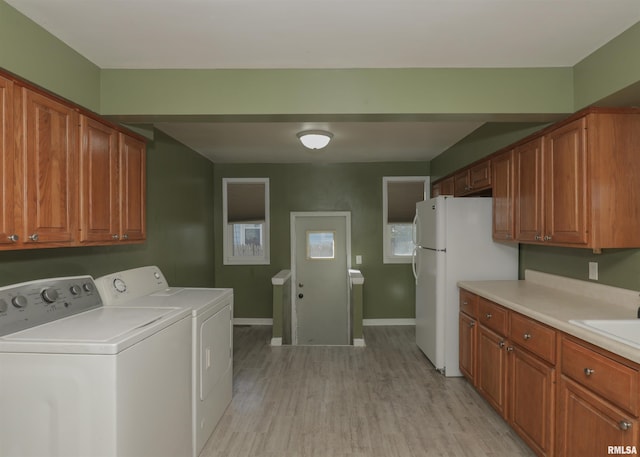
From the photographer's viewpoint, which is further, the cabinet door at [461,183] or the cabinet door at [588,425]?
the cabinet door at [461,183]

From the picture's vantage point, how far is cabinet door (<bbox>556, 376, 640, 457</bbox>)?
1.57 m

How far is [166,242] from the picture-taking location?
149 inches

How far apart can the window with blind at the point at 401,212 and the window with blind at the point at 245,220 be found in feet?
6.19

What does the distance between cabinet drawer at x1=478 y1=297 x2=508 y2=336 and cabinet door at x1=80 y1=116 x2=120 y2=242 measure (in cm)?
277

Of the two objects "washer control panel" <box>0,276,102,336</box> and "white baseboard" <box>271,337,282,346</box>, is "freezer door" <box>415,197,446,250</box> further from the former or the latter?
"washer control panel" <box>0,276,102,336</box>

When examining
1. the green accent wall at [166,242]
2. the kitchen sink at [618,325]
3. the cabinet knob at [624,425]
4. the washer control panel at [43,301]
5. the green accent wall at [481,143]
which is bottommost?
the cabinet knob at [624,425]

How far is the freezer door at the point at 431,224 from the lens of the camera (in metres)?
3.54

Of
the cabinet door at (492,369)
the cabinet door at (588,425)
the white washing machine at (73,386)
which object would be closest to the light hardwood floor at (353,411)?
the cabinet door at (492,369)

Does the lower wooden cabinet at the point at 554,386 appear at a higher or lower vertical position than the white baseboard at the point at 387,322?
higher

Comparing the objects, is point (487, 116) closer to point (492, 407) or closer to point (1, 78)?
point (492, 407)

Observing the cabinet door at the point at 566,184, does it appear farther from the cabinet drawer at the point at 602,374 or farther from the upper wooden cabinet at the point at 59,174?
the upper wooden cabinet at the point at 59,174

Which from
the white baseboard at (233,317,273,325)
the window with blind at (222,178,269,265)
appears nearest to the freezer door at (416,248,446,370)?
the white baseboard at (233,317,273,325)

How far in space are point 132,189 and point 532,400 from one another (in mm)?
3031

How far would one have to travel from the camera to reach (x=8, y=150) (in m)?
1.64
